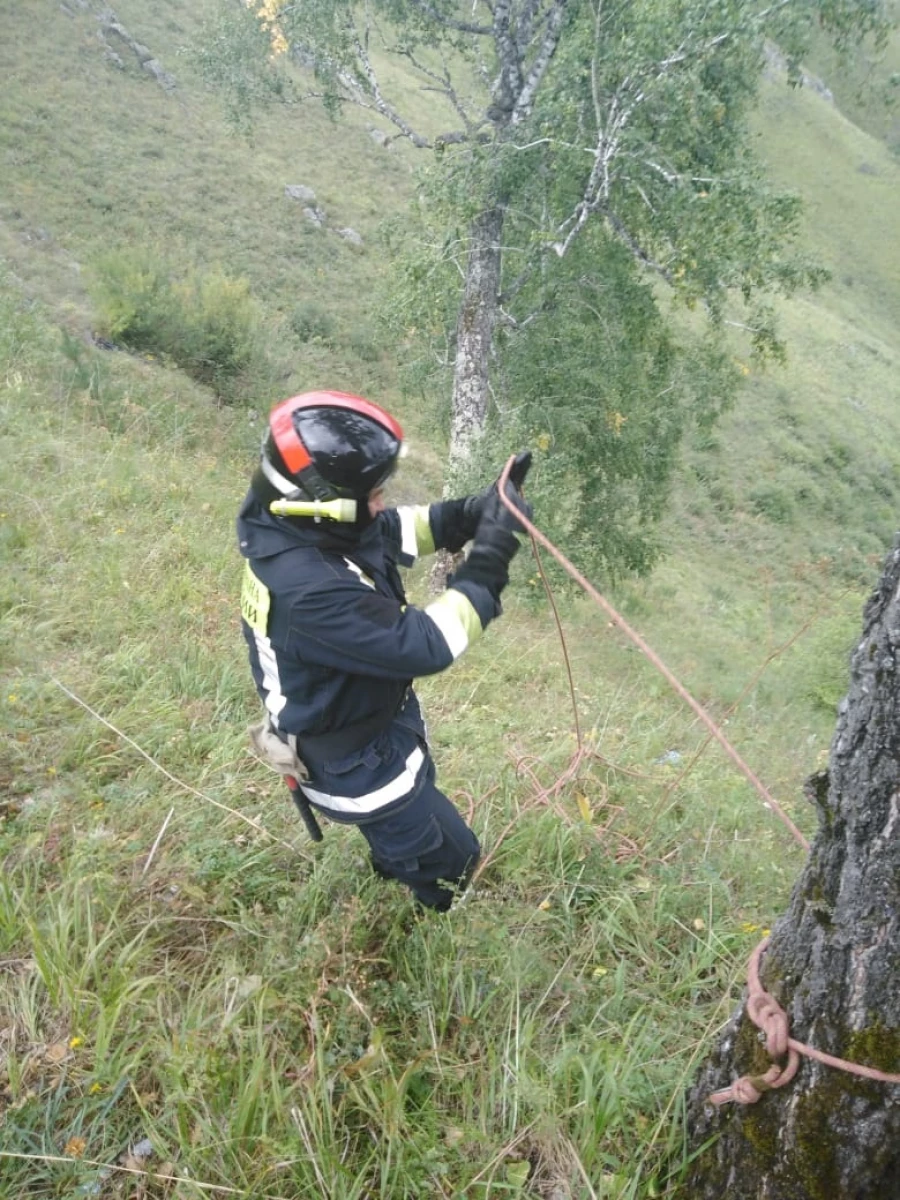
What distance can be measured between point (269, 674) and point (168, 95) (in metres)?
31.0

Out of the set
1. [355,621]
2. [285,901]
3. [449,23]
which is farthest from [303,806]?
[449,23]

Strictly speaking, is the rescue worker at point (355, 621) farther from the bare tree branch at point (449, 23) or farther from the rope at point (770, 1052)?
the bare tree branch at point (449, 23)

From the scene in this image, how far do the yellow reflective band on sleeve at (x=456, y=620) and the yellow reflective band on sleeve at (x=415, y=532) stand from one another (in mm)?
561

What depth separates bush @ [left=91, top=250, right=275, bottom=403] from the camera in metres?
12.8

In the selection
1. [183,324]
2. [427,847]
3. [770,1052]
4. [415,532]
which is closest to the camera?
[770,1052]

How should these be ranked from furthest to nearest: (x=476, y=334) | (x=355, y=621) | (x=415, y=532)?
1. (x=476, y=334)
2. (x=415, y=532)
3. (x=355, y=621)

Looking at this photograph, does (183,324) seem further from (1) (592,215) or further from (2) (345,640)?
(2) (345,640)

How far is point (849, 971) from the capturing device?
1.52 metres

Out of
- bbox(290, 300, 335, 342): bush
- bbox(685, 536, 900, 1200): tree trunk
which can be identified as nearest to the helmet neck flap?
bbox(685, 536, 900, 1200): tree trunk

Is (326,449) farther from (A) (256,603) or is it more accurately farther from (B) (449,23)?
(B) (449,23)

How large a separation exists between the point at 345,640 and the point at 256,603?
40cm

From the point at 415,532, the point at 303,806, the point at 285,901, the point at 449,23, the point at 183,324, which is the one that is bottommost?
the point at 183,324

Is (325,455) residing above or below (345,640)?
above

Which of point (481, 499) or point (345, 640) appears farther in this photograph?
point (481, 499)
